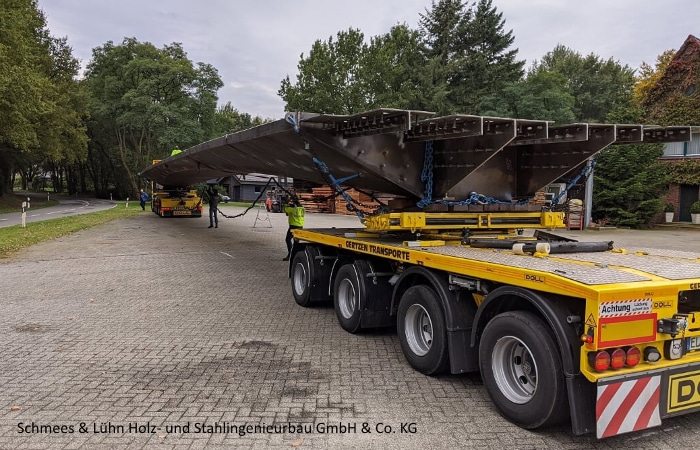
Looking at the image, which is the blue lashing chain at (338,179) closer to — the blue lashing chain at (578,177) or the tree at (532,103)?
the blue lashing chain at (578,177)

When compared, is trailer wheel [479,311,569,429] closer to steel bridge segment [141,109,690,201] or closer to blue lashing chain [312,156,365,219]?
steel bridge segment [141,109,690,201]

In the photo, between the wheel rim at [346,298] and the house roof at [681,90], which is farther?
the house roof at [681,90]

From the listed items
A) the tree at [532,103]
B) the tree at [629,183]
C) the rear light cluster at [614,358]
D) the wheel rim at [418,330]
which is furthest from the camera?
the tree at [532,103]

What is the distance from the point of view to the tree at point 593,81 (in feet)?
196

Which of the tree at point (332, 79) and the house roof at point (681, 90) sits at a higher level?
the tree at point (332, 79)

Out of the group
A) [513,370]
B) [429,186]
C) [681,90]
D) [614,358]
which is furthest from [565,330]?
[681,90]

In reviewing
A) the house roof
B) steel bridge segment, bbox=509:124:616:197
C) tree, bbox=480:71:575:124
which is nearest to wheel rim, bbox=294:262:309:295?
steel bridge segment, bbox=509:124:616:197

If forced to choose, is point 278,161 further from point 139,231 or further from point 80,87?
point 80,87

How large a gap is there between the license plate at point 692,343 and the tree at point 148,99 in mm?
47211

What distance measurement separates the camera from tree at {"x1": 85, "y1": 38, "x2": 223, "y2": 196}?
4744 cm

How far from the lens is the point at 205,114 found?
5125cm

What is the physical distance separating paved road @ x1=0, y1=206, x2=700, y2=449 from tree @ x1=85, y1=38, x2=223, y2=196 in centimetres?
4074

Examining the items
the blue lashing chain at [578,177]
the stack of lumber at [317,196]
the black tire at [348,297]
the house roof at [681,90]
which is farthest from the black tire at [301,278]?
the house roof at [681,90]

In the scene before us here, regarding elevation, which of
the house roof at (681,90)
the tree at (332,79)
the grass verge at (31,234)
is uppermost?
the tree at (332,79)
